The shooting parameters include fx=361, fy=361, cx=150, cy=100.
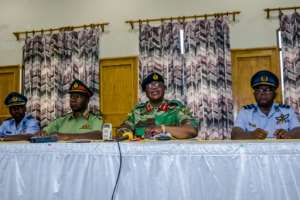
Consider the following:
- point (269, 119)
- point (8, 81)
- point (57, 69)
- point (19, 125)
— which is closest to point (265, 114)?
point (269, 119)

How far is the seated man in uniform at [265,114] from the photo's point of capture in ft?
8.67

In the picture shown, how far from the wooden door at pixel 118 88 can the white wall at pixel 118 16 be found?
0.48ft

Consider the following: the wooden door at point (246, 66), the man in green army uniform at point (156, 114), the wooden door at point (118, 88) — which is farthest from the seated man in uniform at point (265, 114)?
the wooden door at point (118, 88)

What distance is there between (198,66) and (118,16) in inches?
51.4

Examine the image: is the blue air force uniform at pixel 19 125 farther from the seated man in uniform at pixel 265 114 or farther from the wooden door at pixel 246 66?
the wooden door at pixel 246 66

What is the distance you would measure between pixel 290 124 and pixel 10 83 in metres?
3.85

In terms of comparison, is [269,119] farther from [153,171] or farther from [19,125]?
[19,125]

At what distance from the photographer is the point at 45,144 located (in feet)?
5.79

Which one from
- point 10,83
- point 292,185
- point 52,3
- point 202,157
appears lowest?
point 292,185

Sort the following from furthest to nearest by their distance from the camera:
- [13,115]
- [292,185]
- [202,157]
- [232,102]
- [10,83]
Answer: [10,83] < [232,102] < [13,115] < [202,157] < [292,185]

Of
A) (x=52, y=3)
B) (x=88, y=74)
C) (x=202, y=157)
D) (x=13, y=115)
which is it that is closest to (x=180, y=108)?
(x=202, y=157)

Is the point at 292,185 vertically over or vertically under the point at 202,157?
under

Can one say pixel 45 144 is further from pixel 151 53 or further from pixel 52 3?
pixel 52 3

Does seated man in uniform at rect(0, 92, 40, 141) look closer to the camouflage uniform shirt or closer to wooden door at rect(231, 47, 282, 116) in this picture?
the camouflage uniform shirt
